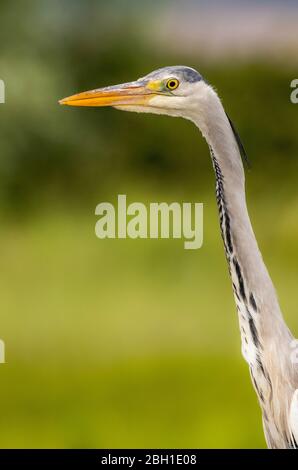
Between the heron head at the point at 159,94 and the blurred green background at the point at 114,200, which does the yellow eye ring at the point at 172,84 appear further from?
the blurred green background at the point at 114,200

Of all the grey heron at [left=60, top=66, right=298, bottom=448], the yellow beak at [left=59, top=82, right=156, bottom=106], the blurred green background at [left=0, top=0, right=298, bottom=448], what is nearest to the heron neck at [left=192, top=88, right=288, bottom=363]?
the grey heron at [left=60, top=66, right=298, bottom=448]

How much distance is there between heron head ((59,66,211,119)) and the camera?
1668 mm

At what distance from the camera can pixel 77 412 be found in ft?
10.7

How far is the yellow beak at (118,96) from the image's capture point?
68.4 inches

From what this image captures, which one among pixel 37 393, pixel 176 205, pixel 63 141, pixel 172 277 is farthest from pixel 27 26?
pixel 37 393

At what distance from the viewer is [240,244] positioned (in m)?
1.60

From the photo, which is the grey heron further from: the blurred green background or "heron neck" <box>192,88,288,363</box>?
the blurred green background

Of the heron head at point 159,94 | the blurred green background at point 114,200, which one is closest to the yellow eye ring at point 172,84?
the heron head at point 159,94

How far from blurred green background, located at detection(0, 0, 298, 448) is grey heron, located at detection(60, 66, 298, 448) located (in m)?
1.59

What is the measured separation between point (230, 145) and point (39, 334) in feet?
7.84

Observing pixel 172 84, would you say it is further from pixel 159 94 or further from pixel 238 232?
pixel 238 232

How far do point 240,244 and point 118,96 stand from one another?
392 millimetres

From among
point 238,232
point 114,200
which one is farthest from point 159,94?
point 114,200

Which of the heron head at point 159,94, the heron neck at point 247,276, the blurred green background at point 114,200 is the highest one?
the blurred green background at point 114,200
